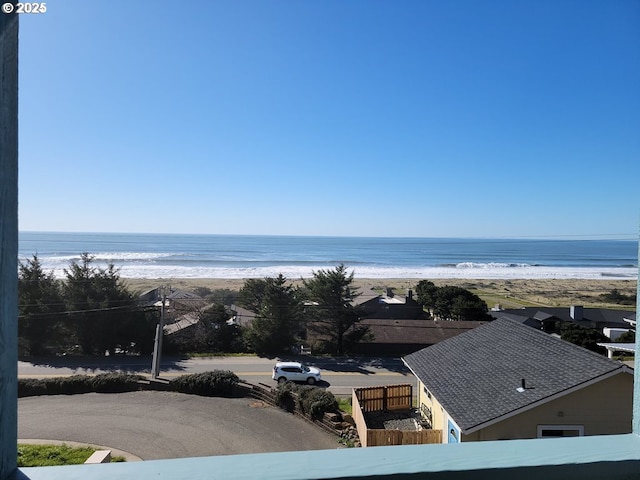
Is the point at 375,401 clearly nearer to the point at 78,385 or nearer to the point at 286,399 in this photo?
the point at 286,399

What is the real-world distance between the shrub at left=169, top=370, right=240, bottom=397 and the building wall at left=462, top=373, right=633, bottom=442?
8.31 m

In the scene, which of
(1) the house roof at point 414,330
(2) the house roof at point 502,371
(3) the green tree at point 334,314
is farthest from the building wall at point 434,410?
(3) the green tree at point 334,314

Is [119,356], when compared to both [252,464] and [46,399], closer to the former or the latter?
[46,399]

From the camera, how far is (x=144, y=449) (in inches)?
317

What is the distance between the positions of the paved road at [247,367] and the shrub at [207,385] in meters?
1.67

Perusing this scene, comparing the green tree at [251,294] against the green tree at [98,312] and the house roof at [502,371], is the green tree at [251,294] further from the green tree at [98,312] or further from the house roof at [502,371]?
the house roof at [502,371]

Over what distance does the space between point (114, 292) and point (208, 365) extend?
6504 millimetres

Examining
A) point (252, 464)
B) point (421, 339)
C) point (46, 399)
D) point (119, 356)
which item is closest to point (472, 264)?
point (421, 339)

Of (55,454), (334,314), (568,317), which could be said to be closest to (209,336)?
(334,314)

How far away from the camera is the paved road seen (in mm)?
14627

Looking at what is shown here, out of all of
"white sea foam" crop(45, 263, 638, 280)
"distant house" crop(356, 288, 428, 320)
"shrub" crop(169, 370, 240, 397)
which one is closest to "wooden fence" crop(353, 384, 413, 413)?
"shrub" crop(169, 370, 240, 397)

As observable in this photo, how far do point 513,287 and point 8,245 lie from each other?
46.7 m

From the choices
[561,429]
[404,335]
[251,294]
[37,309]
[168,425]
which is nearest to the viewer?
[561,429]

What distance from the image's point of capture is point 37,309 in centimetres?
1844
